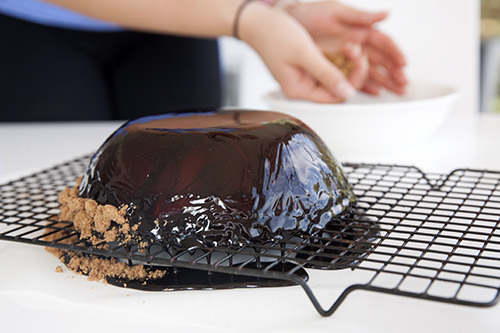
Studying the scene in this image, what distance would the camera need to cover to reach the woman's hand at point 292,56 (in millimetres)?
1226

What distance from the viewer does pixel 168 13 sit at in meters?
1.34

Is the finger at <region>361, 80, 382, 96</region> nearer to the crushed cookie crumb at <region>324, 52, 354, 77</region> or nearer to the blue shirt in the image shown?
the crushed cookie crumb at <region>324, 52, 354, 77</region>

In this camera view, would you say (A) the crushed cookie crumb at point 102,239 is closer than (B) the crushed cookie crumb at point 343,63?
Yes

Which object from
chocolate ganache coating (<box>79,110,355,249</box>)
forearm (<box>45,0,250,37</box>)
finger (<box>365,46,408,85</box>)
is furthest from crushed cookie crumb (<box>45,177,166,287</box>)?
finger (<box>365,46,408,85</box>)

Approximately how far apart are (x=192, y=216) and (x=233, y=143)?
0.11 m

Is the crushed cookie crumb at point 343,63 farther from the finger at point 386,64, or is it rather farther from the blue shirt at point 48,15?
the blue shirt at point 48,15

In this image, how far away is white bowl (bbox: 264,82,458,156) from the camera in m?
1.18

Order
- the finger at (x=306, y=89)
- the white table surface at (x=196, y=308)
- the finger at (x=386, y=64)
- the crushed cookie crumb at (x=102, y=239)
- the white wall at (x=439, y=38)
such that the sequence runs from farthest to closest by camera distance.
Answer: the white wall at (x=439, y=38) < the finger at (x=386, y=64) < the finger at (x=306, y=89) < the crushed cookie crumb at (x=102, y=239) < the white table surface at (x=196, y=308)

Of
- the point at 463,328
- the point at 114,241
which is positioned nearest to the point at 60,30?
the point at 114,241

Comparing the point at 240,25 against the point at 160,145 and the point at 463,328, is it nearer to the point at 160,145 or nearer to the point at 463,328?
the point at 160,145

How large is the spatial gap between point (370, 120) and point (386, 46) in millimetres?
371

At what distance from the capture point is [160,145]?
28.9 inches

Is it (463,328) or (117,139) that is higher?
(117,139)

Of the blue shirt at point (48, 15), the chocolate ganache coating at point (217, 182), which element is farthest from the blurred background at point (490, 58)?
the chocolate ganache coating at point (217, 182)
